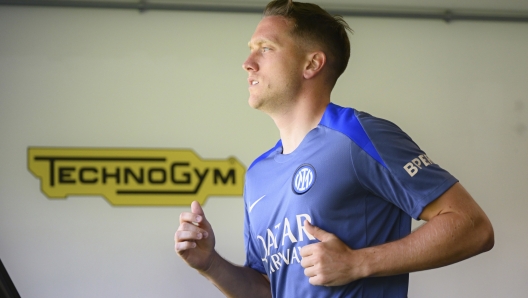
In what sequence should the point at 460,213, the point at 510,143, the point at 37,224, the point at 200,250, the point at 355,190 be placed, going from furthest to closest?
1. the point at 510,143
2. the point at 37,224
3. the point at 200,250
4. the point at 355,190
5. the point at 460,213

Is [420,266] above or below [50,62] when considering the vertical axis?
below

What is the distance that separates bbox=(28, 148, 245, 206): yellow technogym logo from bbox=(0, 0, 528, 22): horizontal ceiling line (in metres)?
0.88

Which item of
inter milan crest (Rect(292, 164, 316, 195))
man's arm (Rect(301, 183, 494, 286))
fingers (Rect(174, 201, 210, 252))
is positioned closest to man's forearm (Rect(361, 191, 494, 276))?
man's arm (Rect(301, 183, 494, 286))

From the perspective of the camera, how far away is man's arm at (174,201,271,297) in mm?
1716

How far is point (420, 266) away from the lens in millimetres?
1443

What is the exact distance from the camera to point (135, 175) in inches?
153

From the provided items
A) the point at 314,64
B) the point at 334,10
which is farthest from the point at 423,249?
the point at 334,10

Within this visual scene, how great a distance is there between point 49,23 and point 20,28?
0.17 meters

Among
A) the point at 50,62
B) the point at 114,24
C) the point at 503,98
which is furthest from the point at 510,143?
the point at 50,62

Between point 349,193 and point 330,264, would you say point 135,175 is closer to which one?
point 349,193

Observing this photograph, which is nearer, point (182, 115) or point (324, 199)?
point (324, 199)

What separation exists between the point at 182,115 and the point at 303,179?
2361mm

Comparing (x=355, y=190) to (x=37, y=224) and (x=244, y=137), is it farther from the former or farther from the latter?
(x=37, y=224)

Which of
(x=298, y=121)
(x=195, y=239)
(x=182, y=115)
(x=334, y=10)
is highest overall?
(x=334, y=10)
